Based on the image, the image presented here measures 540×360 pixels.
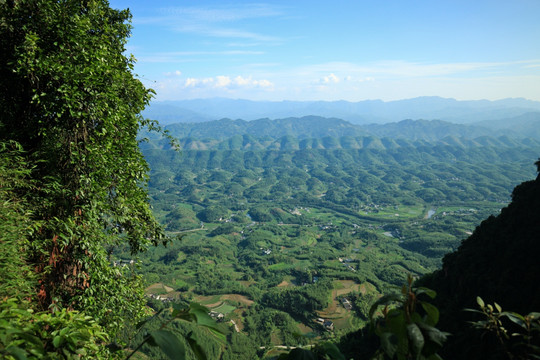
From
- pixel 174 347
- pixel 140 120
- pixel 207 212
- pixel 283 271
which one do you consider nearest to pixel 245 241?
pixel 283 271

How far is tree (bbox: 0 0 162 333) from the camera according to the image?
16.8 feet

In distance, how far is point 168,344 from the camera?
116 centimetres

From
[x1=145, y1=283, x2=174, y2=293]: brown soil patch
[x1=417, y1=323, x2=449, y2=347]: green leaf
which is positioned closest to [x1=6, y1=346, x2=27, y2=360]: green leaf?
[x1=417, y1=323, x2=449, y2=347]: green leaf

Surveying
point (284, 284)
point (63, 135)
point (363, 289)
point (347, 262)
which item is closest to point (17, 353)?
point (63, 135)

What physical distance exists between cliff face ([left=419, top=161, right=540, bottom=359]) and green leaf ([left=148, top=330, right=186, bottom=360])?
73.6 ft

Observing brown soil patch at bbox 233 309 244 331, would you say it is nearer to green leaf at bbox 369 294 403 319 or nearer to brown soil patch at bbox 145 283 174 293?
brown soil patch at bbox 145 283 174 293

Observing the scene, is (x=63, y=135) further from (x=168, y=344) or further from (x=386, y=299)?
(x=386, y=299)

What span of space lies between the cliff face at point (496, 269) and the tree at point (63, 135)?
21.5 m

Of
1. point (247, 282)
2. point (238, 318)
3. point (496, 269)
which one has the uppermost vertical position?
point (496, 269)

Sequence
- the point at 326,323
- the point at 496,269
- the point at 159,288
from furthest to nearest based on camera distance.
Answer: the point at 159,288 → the point at 326,323 → the point at 496,269

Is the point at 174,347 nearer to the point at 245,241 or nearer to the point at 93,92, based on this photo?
the point at 93,92

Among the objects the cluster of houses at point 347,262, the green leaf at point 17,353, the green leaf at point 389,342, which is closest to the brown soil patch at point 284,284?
the cluster of houses at point 347,262

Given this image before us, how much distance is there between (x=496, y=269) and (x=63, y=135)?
33.5 metres

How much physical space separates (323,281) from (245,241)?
39542mm
